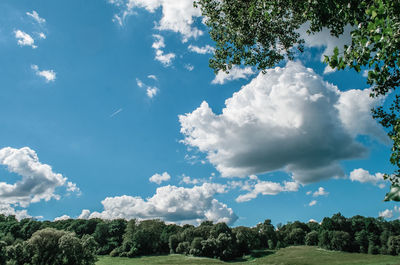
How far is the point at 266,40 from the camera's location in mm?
21609

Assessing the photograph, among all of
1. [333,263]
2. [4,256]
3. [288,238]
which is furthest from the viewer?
[288,238]

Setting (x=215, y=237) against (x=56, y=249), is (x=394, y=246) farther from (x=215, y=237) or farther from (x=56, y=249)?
(x=56, y=249)

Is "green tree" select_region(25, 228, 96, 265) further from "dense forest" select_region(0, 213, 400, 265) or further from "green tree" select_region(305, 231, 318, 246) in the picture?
"green tree" select_region(305, 231, 318, 246)

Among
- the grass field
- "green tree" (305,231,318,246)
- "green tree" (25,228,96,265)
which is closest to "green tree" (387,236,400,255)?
the grass field

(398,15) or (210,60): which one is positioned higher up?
(210,60)

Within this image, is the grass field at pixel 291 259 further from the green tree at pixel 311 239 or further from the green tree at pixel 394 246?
the green tree at pixel 311 239

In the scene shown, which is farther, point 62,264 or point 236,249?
point 236,249

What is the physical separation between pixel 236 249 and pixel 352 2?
4404 inches

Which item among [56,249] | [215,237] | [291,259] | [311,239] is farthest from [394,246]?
[56,249]

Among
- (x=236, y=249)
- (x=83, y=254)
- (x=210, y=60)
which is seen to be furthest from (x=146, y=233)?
(x=210, y=60)

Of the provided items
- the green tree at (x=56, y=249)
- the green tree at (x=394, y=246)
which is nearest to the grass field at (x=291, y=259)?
the green tree at (x=394, y=246)

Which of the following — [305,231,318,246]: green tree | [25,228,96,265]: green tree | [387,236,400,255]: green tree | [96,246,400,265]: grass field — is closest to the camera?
[25,228,96,265]: green tree

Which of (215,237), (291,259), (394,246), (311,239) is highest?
(215,237)

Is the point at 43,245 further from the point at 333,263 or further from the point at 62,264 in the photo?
the point at 333,263
